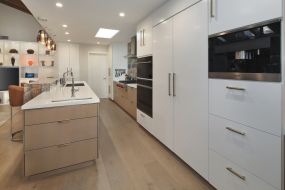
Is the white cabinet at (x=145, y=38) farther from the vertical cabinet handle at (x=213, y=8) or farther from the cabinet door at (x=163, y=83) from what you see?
the vertical cabinet handle at (x=213, y=8)

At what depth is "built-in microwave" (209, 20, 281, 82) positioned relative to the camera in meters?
1.22

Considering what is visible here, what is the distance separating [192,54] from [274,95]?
1.01m

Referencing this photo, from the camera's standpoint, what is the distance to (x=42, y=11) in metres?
3.22

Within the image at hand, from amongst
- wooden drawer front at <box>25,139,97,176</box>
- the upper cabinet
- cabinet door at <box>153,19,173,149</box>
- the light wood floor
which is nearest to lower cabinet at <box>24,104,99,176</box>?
wooden drawer front at <box>25,139,97,176</box>

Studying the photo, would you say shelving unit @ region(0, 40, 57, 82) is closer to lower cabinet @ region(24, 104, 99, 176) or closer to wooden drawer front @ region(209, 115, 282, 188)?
lower cabinet @ region(24, 104, 99, 176)

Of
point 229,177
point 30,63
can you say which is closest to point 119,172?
point 229,177

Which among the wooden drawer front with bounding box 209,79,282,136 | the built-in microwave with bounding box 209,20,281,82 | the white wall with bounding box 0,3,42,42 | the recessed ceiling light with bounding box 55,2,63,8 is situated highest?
the white wall with bounding box 0,3,42,42

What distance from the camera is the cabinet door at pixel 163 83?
2594 millimetres

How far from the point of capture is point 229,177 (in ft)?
5.28

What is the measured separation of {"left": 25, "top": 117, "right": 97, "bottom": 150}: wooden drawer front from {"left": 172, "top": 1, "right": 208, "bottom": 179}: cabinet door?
1.13 metres

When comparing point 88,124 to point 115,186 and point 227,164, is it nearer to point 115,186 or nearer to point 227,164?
point 115,186

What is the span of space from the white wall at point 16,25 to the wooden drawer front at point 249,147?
7486 mm

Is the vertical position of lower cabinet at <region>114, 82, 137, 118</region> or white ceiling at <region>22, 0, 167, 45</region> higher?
white ceiling at <region>22, 0, 167, 45</region>

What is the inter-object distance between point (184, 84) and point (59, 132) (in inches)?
62.7
